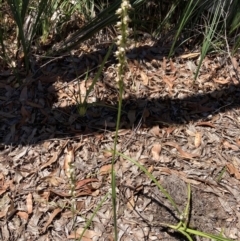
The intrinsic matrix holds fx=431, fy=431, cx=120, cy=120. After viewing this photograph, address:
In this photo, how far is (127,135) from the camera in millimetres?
2404

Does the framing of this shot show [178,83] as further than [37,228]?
Yes

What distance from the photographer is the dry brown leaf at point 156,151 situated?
2322mm

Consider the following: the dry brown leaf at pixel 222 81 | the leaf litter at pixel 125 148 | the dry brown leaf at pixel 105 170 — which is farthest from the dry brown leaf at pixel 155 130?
the dry brown leaf at pixel 222 81

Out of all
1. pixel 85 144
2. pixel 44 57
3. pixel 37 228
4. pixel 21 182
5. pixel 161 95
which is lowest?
pixel 37 228

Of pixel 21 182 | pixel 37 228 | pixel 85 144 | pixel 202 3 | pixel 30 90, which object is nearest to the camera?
pixel 37 228

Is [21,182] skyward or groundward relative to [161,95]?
groundward

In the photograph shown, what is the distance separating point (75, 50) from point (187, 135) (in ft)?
3.16

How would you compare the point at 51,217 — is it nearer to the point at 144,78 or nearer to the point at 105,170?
the point at 105,170

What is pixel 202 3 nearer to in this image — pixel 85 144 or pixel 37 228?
pixel 85 144

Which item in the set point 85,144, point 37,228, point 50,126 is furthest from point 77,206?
point 50,126

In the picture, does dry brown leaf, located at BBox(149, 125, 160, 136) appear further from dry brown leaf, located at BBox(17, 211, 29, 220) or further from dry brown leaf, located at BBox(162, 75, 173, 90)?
dry brown leaf, located at BBox(17, 211, 29, 220)

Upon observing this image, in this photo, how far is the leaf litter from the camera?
6.84 ft

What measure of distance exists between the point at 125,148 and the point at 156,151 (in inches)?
6.7

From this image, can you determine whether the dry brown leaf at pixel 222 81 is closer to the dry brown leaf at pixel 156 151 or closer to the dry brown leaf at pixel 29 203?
the dry brown leaf at pixel 156 151
